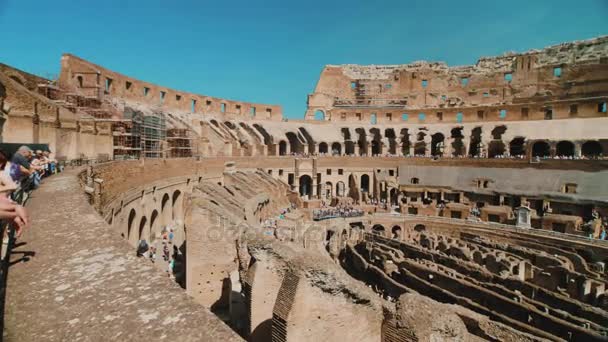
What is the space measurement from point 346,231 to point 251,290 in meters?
16.6

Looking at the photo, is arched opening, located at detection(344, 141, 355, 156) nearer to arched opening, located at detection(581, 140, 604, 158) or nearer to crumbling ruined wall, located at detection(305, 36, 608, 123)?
crumbling ruined wall, located at detection(305, 36, 608, 123)

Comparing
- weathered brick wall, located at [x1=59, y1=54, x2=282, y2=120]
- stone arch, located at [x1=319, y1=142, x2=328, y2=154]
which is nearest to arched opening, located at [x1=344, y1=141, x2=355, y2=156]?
stone arch, located at [x1=319, y1=142, x2=328, y2=154]

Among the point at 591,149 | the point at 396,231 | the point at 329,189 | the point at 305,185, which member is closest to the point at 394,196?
the point at 396,231

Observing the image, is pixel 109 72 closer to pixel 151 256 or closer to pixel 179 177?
pixel 179 177

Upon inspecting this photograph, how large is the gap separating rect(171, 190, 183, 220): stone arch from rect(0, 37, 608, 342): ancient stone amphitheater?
92 mm

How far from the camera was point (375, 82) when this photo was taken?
148 ft

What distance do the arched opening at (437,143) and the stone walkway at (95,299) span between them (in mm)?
39016

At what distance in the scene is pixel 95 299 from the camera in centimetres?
261

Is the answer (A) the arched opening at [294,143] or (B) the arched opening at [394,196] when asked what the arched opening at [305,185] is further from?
(B) the arched opening at [394,196]

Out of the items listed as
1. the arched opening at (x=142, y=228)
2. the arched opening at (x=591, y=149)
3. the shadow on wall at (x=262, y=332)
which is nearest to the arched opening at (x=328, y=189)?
the arched opening at (x=142, y=228)

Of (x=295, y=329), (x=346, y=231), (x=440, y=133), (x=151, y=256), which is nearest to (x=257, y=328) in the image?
(x=295, y=329)

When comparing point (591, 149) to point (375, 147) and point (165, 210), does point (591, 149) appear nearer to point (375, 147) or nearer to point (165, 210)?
point (375, 147)

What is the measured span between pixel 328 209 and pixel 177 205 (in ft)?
39.1

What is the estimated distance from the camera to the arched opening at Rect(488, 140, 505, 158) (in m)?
34.1
